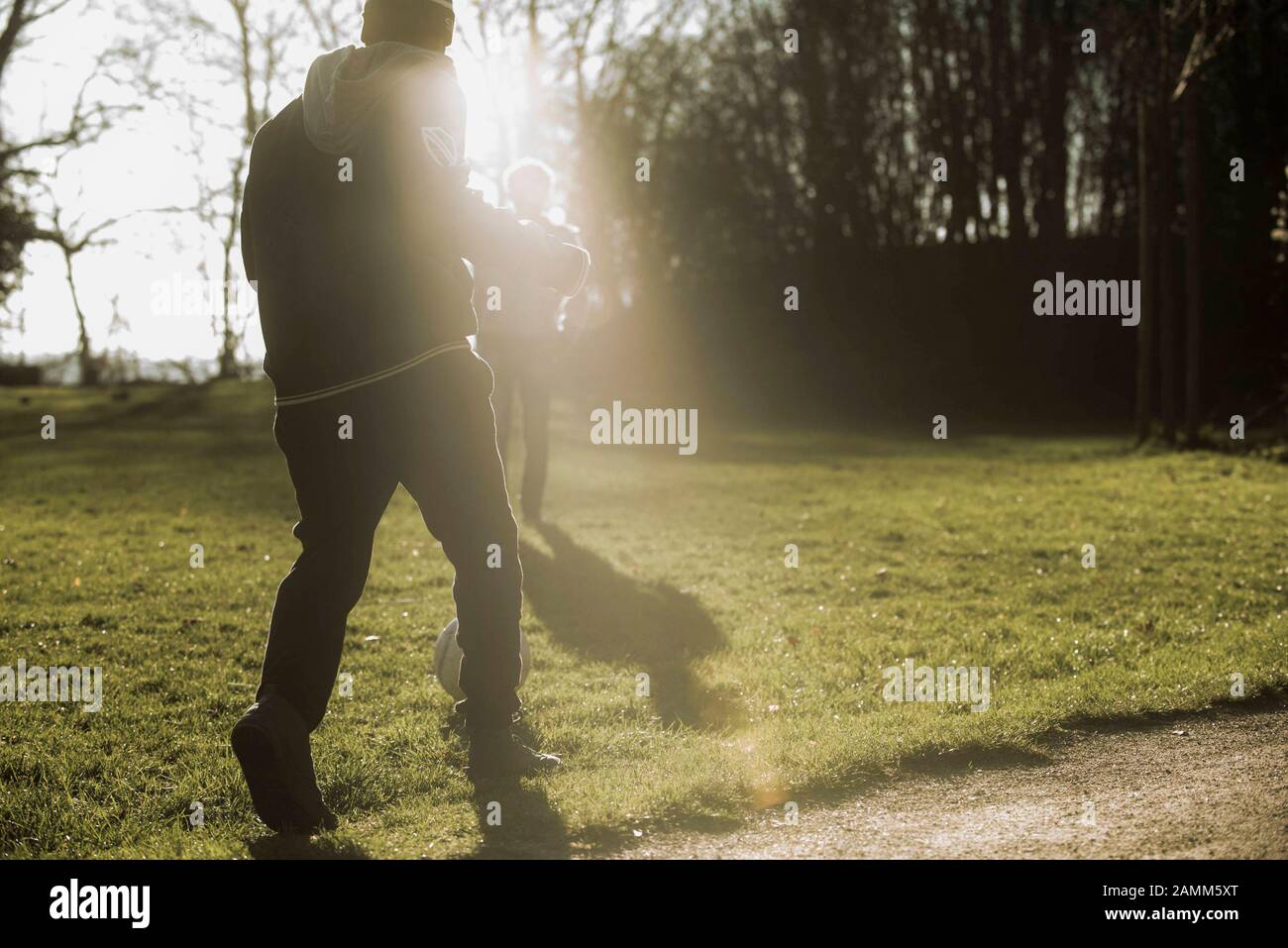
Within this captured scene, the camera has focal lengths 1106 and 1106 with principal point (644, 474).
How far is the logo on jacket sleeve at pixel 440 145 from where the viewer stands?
3.19 m

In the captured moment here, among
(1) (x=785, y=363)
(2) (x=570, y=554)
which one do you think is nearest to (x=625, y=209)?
(1) (x=785, y=363)

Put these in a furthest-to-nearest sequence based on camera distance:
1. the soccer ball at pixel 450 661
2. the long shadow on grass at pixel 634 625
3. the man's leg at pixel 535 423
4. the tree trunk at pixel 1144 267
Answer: the tree trunk at pixel 1144 267, the man's leg at pixel 535 423, the long shadow on grass at pixel 634 625, the soccer ball at pixel 450 661

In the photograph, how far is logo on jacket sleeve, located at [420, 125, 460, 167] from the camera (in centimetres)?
319

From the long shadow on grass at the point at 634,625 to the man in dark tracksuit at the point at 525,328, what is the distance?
131 centimetres

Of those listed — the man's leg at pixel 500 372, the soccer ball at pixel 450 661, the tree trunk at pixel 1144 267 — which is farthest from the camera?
the tree trunk at pixel 1144 267

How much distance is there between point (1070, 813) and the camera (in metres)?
3.37

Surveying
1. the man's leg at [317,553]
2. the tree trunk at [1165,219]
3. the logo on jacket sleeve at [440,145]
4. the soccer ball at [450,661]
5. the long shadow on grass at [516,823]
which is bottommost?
the long shadow on grass at [516,823]

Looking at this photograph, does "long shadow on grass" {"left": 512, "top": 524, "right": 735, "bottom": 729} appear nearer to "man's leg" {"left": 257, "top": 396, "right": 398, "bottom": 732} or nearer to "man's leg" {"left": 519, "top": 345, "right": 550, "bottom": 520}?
"man's leg" {"left": 519, "top": 345, "right": 550, "bottom": 520}

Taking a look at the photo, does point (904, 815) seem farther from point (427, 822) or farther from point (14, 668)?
point (14, 668)

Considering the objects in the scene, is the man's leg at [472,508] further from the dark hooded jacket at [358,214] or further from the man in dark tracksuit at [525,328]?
the man in dark tracksuit at [525,328]

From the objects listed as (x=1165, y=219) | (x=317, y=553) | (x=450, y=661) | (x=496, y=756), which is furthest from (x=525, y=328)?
(x=1165, y=219)

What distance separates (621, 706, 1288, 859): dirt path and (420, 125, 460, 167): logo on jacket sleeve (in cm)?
208

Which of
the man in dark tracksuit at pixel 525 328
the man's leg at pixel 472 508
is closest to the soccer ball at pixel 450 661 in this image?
the man's leg at pixel 472 508

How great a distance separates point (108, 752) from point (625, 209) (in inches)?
1176
